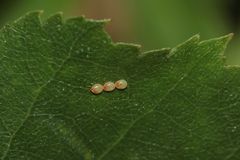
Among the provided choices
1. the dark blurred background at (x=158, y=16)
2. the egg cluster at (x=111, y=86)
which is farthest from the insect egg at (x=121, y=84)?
the dark blurred background at (x=158, y=16)

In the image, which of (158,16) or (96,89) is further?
(158,16)

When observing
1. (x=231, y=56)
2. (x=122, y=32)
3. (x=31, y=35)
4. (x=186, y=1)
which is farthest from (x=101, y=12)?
(x=31, y=35)

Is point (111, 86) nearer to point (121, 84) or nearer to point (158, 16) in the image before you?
point (121, 84)

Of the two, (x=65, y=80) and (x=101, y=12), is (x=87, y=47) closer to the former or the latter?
(x=65, y=80)

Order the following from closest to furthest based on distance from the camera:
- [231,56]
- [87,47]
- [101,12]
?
[87,47]
[231,56]
[101,12]

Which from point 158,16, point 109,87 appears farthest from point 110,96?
point 158,16

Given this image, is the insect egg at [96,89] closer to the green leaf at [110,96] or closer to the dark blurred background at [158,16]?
the green leaf at [110,96]
